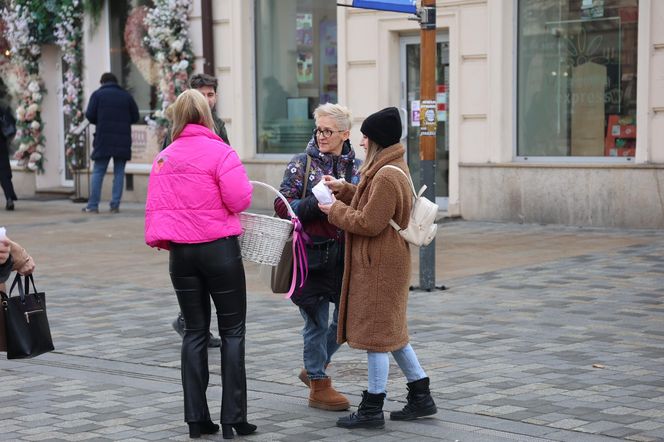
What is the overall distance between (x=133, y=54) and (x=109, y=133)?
2.60 m

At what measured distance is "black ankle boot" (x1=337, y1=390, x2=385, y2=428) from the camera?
6.28 meters

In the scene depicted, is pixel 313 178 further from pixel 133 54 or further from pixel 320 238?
pixel 133 54

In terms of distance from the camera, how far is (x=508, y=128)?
51.4 feet

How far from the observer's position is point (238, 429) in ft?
20.4

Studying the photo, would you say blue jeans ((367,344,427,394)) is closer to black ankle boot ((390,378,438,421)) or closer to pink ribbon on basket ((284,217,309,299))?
black ankle boot ((390,378,438,421))

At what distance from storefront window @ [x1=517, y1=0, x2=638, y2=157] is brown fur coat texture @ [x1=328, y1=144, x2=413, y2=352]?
9.01 m

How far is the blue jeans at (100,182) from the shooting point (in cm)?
1814

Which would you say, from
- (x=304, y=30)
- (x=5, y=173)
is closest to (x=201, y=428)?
(x=304, y=30)

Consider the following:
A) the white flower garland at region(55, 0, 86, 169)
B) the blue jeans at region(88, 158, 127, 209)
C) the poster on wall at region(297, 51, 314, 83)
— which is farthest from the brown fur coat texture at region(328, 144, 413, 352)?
the white flower garland at region(55, 0, 86, 169)

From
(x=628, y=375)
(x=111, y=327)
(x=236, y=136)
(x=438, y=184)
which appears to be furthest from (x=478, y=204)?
(x=628, y=375)

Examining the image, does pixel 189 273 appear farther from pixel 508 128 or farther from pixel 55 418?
pixel 508 128

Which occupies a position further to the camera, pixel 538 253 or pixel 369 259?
pixel 538 253

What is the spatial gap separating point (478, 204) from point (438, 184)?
91 cm

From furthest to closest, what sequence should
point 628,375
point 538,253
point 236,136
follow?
point 236,136 < point 538,253 < point 628,375
